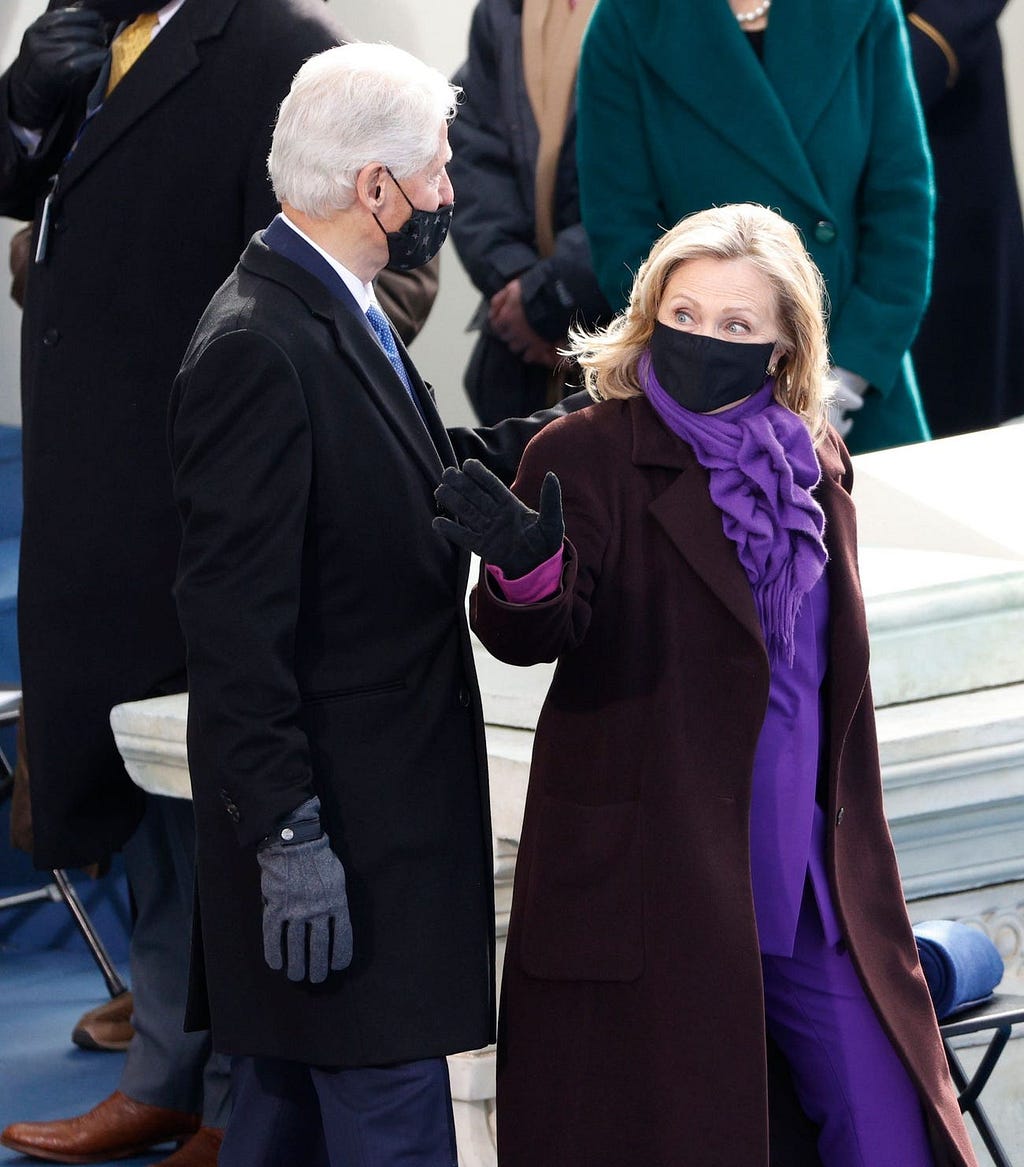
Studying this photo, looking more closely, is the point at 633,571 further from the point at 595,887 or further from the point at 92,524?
the point at 92,524

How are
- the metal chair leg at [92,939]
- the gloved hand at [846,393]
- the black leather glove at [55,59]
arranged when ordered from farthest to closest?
the metal chair leg at [92,939]
the gloved hand at [846,393]
the black leather glove at [55,59]

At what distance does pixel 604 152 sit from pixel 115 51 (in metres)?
0.78

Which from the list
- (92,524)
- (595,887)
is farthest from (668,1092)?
(92,524)

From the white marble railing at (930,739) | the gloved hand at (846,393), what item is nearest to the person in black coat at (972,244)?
the gloved hand at (846,393)

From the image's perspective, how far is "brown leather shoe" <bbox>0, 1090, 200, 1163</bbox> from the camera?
296 centimetres

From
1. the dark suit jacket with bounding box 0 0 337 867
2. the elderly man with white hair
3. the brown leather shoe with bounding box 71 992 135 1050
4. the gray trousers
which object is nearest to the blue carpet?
the brown leather shoe with bounding box 71 992 135 1050

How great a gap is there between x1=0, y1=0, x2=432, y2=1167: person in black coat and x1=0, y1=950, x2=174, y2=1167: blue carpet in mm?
314

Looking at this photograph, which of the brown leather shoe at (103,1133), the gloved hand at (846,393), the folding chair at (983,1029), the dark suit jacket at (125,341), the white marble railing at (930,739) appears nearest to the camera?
the folding chair at (983,1029)

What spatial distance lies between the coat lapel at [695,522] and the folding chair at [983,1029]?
544mm

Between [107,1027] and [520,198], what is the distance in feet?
5.55

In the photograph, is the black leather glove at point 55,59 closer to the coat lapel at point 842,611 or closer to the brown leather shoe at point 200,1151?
the coat lapel at point 842,611

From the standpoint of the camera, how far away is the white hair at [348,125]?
2.01 meters

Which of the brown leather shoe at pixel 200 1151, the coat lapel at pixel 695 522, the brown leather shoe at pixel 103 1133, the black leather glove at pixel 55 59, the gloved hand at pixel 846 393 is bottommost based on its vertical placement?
the brown leather shoe at pixel 103 1133

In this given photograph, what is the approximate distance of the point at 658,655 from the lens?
206cm
